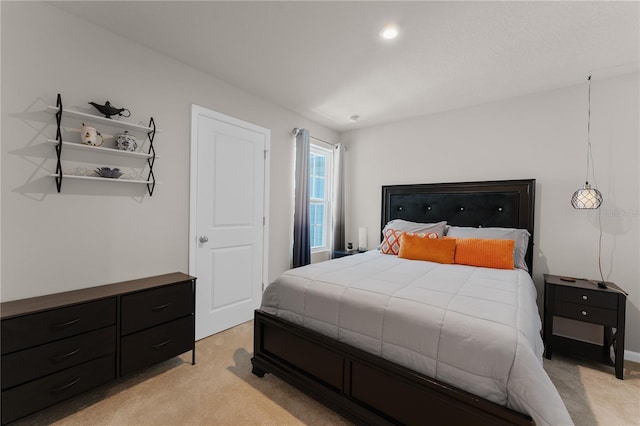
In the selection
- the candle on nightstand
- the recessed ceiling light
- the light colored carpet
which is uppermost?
the recessed ceiling light

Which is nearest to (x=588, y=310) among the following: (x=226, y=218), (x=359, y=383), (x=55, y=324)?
(x=359, y=383)

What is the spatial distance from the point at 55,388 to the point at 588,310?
12.5 feet

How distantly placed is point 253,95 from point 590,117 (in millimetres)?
3448

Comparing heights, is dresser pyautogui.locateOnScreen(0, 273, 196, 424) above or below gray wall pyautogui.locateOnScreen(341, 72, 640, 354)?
below

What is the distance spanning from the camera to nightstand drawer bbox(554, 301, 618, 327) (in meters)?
2.18

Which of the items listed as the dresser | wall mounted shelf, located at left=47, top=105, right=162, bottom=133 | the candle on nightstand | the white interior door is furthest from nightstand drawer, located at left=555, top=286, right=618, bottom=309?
wall mounted shelf, located at left=47, top=105, right=162, bottom=133

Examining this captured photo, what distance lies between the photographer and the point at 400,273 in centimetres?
218

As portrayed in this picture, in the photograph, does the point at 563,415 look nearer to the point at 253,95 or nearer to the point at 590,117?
the point at 590,117

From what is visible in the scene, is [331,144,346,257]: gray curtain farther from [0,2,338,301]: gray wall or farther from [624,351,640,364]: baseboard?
[624,351,640,364]: baseboard

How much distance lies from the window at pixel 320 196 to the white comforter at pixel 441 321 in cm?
195

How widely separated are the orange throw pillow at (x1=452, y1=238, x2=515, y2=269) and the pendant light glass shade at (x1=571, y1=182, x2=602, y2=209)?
72 centimetres

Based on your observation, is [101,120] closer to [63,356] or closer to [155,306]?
[155,306]

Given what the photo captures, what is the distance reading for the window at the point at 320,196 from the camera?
4.17 m

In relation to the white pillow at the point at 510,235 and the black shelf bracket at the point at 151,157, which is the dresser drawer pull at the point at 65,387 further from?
the white pillow at the point at 510,235
